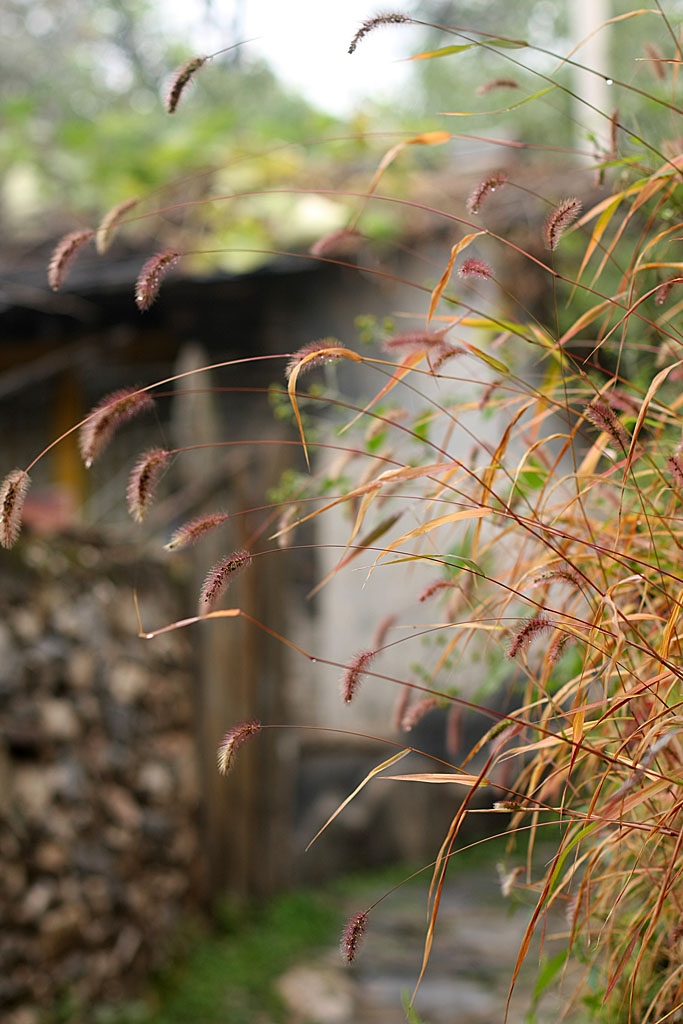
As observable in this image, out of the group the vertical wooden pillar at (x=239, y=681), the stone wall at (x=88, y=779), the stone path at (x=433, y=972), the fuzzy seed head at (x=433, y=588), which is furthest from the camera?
the vertical wooden pillar at (x=239, y=681)

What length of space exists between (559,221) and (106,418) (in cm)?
51

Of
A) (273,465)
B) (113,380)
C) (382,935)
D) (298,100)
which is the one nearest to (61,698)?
(273,465)

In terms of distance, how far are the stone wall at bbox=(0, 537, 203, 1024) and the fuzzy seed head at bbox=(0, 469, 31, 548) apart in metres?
1.82

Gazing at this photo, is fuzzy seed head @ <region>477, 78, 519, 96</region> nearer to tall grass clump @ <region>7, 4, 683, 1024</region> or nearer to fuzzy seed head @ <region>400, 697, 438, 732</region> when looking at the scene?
tall grass clump @ <region>7, 4, 683, 1024</region>

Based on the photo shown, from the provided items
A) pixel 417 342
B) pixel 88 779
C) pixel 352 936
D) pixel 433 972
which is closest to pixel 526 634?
pixel 352 936

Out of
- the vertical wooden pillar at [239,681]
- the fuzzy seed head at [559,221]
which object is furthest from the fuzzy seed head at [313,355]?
the vertical wooden pillar at [239,681]

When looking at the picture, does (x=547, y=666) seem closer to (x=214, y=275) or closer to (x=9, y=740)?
(x=9, y=740)

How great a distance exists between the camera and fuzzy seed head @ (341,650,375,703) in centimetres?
92

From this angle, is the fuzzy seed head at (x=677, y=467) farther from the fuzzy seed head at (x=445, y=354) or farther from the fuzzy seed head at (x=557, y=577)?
the fuzzy seed head at (x=445, y=354)

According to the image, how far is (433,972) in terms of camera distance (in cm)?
320

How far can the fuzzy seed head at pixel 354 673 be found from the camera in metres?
0.92

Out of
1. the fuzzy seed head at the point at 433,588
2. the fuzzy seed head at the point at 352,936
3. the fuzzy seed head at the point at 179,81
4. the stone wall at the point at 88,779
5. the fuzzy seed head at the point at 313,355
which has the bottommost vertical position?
the stone wall at the point at 88,779

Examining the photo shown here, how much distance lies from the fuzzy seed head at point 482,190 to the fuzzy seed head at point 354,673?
47cm

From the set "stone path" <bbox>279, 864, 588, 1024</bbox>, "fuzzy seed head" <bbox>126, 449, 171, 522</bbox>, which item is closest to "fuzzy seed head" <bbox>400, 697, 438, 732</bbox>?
"fuzzy seed head" <bbox>126, 449, 171, 522</bbox>
